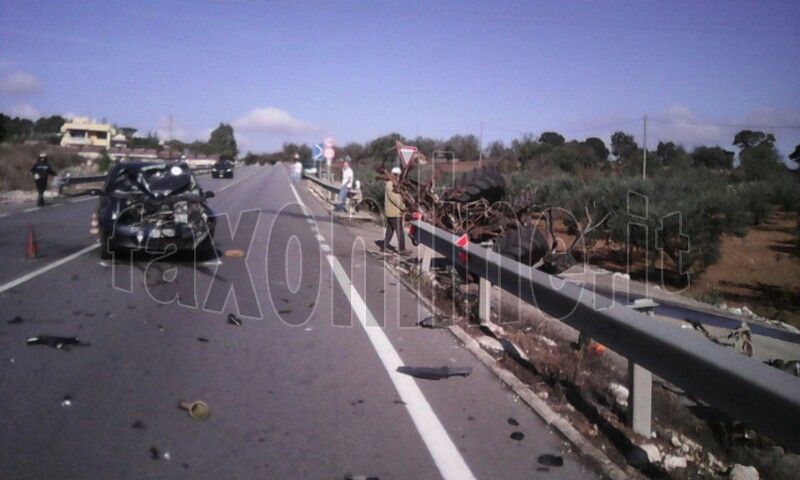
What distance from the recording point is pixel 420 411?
545cm

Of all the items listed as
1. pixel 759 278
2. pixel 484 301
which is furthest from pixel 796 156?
pixel 484 301


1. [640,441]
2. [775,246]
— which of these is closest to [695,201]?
[775,246]

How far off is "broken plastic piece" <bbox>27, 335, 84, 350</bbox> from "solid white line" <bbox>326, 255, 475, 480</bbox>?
3075mm

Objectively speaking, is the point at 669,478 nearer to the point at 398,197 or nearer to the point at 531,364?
the point at 531,364

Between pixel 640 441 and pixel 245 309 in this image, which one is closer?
pixel 640 441

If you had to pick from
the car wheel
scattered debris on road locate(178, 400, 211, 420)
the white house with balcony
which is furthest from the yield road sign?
the white house with balcony

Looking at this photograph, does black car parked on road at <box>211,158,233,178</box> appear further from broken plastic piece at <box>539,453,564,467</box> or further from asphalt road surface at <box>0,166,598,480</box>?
broken plastic piece at <box>539,453,564,467</box>

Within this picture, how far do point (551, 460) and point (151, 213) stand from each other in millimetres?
9700

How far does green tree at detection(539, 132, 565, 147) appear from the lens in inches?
1235

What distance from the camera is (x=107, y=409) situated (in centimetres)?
523

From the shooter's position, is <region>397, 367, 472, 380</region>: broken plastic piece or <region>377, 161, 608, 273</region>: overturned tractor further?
<region>377, 161, 608, 273</region>: overturned tractor

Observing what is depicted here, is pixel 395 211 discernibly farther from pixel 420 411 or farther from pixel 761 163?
pixel 761 163

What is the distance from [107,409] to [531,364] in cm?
388

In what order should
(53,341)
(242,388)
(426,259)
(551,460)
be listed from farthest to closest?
(426,259) → (53,341) → (242,388) → (551,460)
